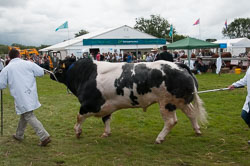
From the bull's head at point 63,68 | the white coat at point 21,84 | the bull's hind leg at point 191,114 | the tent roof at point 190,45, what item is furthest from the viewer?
the tent roof at point 190,45

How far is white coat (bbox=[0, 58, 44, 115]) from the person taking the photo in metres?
5.04

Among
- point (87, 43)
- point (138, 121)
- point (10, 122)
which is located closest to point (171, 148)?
point (138, 121)

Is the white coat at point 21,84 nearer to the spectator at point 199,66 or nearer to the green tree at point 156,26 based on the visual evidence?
the spectator at point 199,66

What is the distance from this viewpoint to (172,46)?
2016 cm

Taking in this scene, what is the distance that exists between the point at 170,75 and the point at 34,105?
2.61m

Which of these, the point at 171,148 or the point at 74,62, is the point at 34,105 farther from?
the point at 171,148

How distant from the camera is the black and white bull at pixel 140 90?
207 inches

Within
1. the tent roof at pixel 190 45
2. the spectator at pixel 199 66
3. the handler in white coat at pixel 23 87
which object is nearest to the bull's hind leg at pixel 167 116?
the handler in white coat at pixel 23 87

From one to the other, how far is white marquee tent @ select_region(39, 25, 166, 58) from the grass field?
2385 centimetres

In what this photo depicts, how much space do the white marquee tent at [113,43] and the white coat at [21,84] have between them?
25147mm

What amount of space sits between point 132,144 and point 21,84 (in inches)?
93.5

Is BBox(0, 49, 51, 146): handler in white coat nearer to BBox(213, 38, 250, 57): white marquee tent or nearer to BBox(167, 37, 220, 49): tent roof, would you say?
BBox(167, 37, 220, 49): tent roof

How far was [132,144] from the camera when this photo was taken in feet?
17.7

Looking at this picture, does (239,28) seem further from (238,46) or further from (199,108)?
(199,108)
